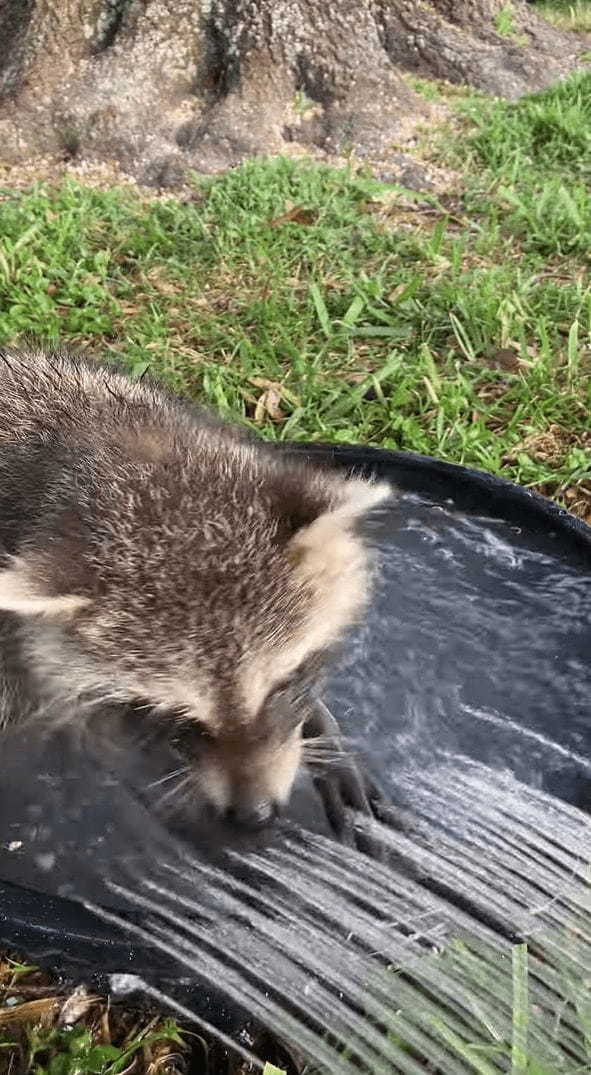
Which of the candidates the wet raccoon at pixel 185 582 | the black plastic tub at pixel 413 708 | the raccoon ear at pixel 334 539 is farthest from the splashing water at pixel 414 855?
the raccoon ear at pixel 334 539

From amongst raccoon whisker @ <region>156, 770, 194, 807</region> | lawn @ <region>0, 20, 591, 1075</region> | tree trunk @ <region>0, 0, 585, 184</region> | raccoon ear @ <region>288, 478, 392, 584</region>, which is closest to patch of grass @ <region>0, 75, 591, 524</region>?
lawn @ <region>0, 20, 591, 1075</region>

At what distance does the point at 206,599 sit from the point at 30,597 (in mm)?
420

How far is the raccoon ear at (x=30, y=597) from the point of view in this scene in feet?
7.47

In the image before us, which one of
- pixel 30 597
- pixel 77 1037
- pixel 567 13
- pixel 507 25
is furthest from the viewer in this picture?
pixel 567 13

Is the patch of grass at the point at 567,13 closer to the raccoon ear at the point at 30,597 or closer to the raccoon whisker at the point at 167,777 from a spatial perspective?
the raccoon whisker at the point at 167,777

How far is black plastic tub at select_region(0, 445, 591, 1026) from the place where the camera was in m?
2.48

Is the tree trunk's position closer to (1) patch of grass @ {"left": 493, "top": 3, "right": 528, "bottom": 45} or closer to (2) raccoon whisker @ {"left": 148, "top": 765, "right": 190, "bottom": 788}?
(1) patch of grass @ {"left": 493, "top": 3, "right": 528, "bottom": 45}

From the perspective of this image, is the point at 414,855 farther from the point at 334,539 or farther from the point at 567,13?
the point at 567,13

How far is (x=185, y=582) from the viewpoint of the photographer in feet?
7.64

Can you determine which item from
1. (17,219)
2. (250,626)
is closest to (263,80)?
(17,219)

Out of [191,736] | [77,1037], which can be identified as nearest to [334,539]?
[191,736]

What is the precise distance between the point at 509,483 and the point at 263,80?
15.0 feet

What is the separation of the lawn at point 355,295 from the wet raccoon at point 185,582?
161cm

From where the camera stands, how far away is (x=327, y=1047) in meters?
2.25
